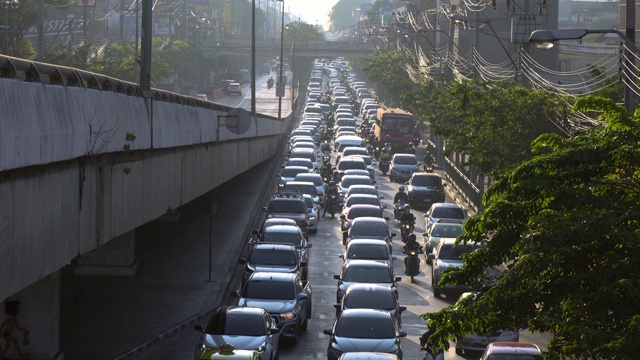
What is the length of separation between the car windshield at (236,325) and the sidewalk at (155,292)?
2124 millimetres

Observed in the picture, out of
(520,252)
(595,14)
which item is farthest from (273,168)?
(595,14)

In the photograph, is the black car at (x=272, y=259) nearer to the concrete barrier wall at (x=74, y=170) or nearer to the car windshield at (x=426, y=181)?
the concrete barrier wall at (x=74, y=170)

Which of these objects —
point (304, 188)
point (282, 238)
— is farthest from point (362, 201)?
point (282, 238)

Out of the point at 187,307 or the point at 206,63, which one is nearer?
the point at 187,307

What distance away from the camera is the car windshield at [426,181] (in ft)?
167

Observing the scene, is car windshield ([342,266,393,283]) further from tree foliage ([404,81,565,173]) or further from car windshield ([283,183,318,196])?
car windshield ([283,183,318,196])

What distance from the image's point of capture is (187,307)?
98.5ft

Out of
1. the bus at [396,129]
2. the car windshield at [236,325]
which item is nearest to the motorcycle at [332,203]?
the car windshield at [236,325]

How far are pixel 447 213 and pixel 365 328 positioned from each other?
18.9 metres

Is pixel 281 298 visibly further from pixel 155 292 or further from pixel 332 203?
pixel 332 203

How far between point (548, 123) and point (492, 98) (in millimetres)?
2678

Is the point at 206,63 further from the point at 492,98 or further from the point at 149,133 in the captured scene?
the point at 149,133

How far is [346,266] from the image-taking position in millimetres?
30844

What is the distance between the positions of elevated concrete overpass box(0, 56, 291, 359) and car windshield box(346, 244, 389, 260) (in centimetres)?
532
